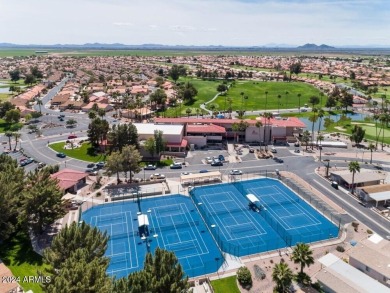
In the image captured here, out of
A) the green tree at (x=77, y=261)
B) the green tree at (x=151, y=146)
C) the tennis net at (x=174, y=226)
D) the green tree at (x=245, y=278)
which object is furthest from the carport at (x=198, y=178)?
the green tree at (x=77, y=261)

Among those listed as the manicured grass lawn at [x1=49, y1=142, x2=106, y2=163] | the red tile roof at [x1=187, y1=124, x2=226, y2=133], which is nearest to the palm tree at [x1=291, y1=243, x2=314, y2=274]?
the manicured grass lawn at [x1=49, y1=142, x2=106, y2=163]

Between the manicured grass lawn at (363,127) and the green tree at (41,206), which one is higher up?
the green tree at (41,206)

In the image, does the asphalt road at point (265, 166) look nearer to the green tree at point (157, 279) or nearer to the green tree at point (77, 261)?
the green tree at point (157, 279)

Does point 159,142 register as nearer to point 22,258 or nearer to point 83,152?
point 83,152

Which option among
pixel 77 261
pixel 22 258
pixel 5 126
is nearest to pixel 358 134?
pixel 77 261

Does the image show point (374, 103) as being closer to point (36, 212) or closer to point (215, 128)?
point (215, 128)

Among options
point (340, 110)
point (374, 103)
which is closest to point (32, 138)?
point (340, 110)
